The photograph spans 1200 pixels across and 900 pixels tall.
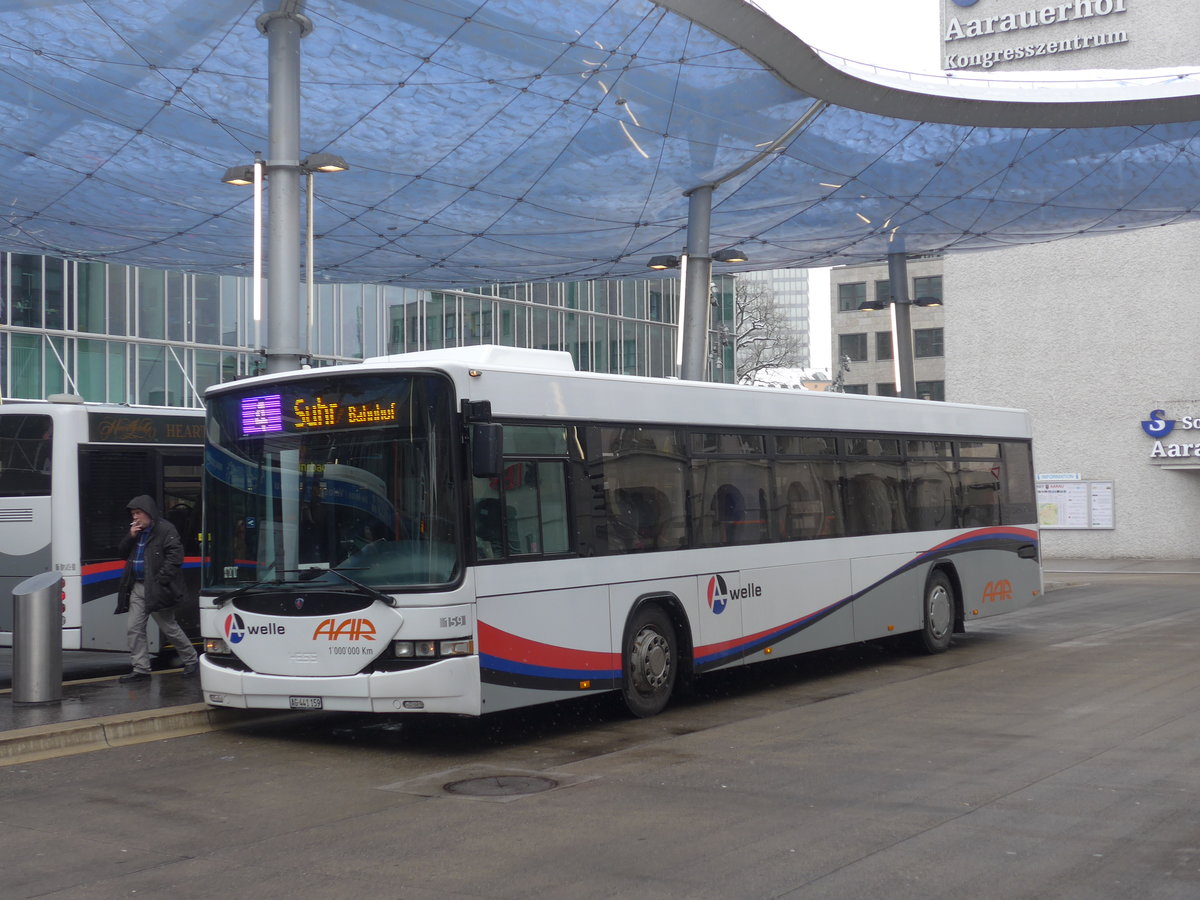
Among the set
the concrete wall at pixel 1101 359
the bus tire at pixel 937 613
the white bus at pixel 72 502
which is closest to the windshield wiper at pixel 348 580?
the white bus at pixel 72 502

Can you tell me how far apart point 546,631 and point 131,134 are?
1151 centimetres

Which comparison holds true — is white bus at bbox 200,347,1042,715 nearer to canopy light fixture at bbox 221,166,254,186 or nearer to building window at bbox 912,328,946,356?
canopy light fixture at bbox 221,166,254,186

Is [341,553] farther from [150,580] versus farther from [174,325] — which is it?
[174,325]

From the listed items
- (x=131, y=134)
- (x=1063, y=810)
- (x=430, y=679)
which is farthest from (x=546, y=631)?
(x=131, y=134)

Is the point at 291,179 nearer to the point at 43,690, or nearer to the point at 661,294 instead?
the point at 43,690

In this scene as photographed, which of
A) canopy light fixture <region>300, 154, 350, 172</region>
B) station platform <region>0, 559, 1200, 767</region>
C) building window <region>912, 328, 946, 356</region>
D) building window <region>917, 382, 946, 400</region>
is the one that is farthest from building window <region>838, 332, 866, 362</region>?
station platform <region>0, 559, 1200, 767</region>

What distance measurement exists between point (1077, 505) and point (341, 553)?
37644mm

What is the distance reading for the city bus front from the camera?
976cm

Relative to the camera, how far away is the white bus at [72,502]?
1473 cm

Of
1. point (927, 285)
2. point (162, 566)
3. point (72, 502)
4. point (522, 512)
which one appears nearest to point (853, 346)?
point (927, 285)

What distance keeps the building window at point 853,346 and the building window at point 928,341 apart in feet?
17.3

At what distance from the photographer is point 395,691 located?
32.0 ft

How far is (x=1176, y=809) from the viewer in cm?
768

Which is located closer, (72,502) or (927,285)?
(72,502)
